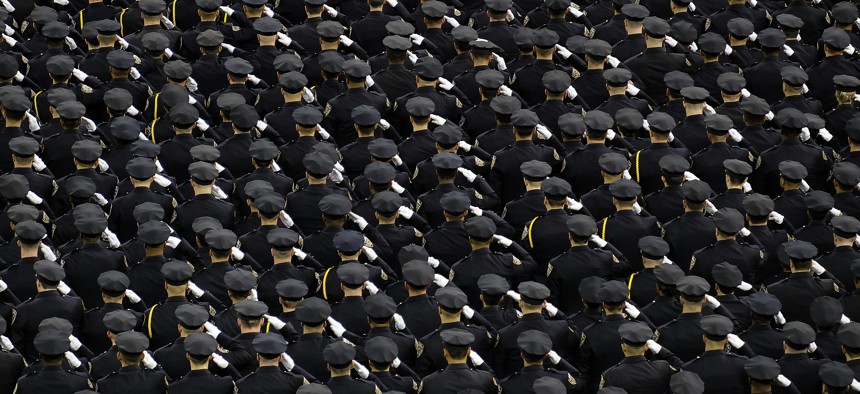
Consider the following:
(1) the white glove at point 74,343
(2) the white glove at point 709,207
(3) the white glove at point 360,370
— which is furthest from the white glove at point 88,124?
(2) the white glove at point 709,207

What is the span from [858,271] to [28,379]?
7.59 meters

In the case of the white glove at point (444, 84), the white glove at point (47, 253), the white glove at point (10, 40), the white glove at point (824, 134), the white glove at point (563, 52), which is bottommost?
the white glove at point (10, 40)

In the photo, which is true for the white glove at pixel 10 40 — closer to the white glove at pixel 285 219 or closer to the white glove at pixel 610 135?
the white glove at pixel 285 219

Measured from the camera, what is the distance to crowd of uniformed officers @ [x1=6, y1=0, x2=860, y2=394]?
690 inches

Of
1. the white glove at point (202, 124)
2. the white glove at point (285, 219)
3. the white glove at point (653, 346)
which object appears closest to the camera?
the white glove at point (653, 346)

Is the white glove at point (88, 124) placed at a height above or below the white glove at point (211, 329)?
below

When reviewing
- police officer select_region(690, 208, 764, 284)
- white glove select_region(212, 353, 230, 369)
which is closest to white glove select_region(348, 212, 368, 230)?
white glove select_region(212, 353, 230, 369)

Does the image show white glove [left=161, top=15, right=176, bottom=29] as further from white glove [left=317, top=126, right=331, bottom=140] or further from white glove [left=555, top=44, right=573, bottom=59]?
white glove [left=555, top=44, right=573, bottom=59]

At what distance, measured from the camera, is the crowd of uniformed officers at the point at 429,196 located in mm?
17516

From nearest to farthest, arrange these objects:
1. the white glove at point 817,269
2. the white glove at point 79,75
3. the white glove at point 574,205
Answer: the white glove at point 817,269 → the white glove at point 574,205 → the white glove at point 79,75

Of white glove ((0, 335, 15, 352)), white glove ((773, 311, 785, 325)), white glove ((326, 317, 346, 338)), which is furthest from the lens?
white glove ((773, 311, 785, 325))

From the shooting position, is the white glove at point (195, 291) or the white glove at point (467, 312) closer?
the white glove at point (467, 312)

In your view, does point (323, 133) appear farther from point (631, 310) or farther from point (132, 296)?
point (631, 310)

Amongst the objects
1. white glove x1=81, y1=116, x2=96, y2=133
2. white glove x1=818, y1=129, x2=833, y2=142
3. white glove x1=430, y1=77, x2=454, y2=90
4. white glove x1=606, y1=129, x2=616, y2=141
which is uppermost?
white glove x1=818, y1=129, x2=833, y2=142
